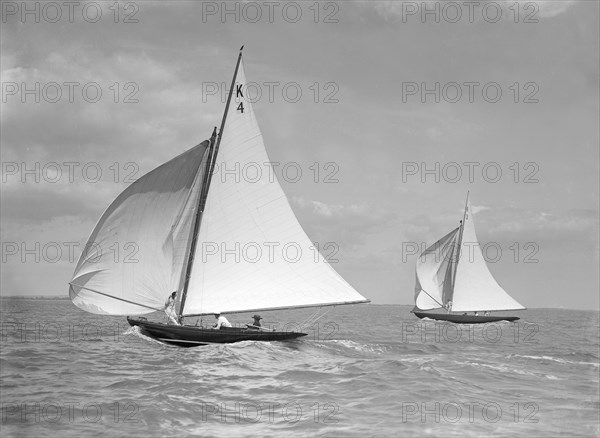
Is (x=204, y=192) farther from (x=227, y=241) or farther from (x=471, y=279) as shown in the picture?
(x=471, y=279)

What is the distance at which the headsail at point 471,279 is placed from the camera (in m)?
70.9

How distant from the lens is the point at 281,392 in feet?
68.3

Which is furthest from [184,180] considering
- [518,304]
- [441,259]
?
[518,304]

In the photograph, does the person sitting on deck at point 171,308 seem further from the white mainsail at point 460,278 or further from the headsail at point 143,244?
the white mainsail at point 460,278

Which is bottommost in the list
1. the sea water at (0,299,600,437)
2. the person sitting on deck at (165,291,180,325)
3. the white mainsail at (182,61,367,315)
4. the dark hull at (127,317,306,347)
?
the sea water at (0,299,600,437)

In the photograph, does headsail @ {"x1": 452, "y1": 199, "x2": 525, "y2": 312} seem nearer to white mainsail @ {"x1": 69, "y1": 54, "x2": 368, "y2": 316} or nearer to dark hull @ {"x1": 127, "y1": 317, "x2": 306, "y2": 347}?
white mainsail @ {"x1": 69, "y1": 54, "x2": 368, "y2": 316}

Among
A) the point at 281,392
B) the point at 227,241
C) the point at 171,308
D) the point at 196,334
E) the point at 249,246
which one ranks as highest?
the point at 227,241

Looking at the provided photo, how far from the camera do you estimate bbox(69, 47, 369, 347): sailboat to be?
30.5 meters

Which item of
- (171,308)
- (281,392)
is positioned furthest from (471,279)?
(281,392)

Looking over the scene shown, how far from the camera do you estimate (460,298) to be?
72.1m

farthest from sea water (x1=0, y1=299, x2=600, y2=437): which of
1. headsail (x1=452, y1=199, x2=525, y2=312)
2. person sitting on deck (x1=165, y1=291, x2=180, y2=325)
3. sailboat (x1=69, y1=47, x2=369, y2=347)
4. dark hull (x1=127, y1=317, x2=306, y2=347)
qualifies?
headsail (x1=452, y1=199, x2=525, y2=312)

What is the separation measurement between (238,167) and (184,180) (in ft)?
8.92

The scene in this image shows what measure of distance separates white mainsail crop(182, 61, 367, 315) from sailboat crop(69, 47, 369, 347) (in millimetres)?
48

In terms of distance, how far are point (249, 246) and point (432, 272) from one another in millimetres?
45905
